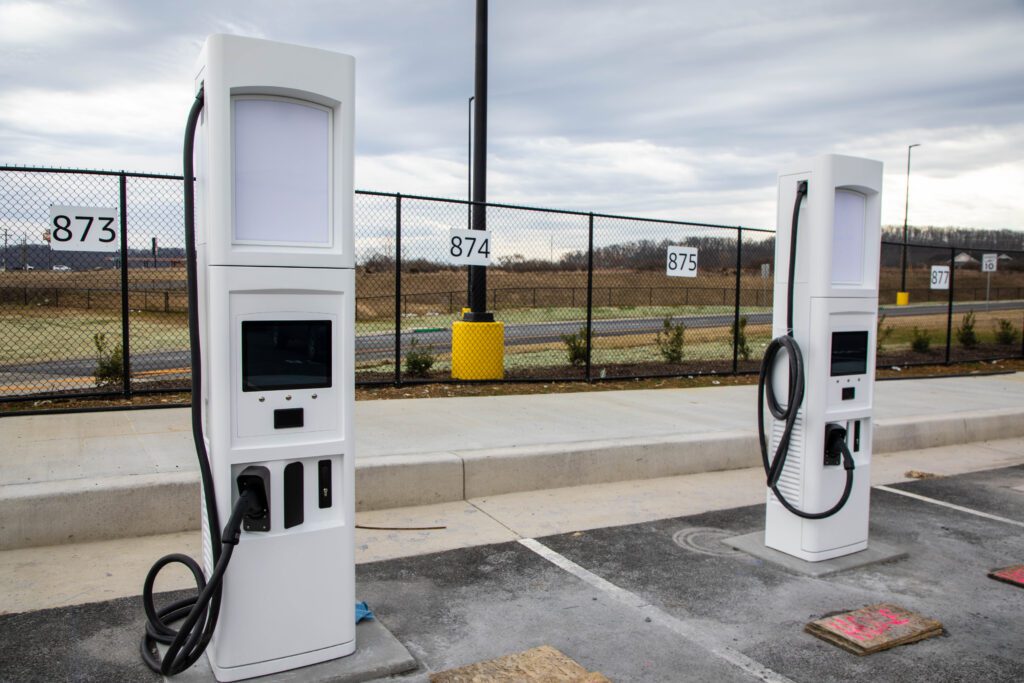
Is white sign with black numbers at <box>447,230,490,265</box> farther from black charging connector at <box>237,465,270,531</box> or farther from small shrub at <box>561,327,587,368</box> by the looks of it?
black charging connector at <box>237,465,270,531</box>

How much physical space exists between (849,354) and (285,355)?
3616mm

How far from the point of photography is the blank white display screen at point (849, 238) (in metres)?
5.04

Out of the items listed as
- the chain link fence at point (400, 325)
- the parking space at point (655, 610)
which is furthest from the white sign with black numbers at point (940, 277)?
the parking space at point (655, 610)

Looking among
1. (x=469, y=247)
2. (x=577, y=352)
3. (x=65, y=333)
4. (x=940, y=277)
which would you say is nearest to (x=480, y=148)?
(x=469, y=247)

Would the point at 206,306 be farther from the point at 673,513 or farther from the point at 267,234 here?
the point at 673,513

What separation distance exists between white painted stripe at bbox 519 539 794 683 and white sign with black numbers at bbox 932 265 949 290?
46.5 feet

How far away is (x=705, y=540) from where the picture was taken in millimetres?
5488

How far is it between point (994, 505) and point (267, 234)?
21.0 ft

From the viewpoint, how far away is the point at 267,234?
3.30 meters

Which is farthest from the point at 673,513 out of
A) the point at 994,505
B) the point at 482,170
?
the point at 482,170

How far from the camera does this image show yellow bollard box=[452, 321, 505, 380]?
10750mm

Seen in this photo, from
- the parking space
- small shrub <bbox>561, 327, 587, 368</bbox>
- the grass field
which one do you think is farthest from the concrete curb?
the grass field

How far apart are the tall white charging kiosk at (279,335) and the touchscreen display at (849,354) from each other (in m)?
3.21

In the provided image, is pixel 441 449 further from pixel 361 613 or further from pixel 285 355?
pixel 285 355
